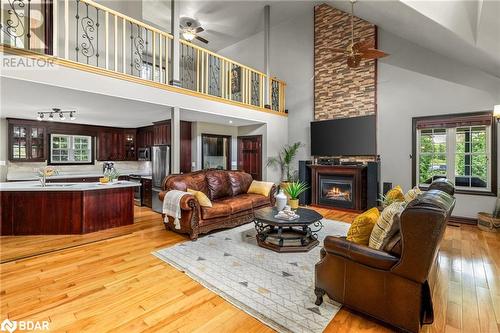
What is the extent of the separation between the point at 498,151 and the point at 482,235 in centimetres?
170

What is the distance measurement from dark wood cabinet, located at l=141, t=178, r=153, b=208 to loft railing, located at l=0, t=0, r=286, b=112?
2762 millimetres

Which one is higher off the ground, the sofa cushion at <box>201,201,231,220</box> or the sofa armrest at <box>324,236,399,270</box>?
the sofa armrest at <box>324,236,399,270</box>

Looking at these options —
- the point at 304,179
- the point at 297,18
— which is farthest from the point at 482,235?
the point at 297,18

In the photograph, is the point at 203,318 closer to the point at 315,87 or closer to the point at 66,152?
the point at 315,87

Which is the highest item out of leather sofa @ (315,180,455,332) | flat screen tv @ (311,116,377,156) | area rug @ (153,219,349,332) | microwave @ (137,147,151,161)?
flat screen tv @ (311,116,377,156)

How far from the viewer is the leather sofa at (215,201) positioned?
4.00 m

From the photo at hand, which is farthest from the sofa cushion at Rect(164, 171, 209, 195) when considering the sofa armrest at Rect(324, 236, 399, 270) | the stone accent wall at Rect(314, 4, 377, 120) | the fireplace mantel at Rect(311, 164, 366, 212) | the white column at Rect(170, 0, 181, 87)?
the stone accent wall at Rect(314, 4, 377, 120)

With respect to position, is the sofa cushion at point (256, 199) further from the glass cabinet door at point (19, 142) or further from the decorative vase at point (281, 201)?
the glass cabinet door at point (19, 142)

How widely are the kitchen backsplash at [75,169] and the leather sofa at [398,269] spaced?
7242mm

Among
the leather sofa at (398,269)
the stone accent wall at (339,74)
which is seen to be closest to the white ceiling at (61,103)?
the stone accent wall at (339,74)
